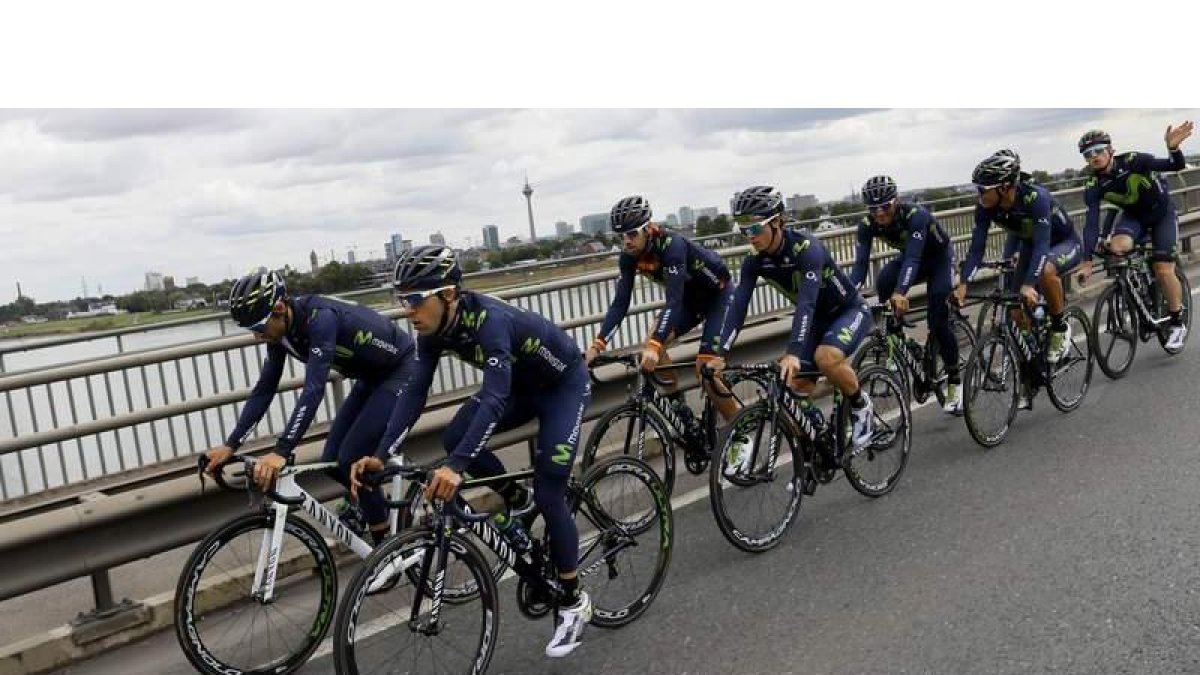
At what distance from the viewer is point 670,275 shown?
25.1 ft

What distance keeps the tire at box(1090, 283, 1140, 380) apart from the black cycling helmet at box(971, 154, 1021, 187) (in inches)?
78.7

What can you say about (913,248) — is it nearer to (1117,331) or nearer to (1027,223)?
(1027,223)

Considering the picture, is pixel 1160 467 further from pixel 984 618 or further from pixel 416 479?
Result: pixel 416 479

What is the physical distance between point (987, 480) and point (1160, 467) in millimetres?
1094

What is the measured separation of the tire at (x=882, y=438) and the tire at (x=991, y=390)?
84 cm

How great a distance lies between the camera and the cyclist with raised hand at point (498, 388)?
4.70 metres

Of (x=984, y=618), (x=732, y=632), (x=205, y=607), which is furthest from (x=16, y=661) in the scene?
(x=984, y=618)

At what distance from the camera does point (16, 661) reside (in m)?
5.18

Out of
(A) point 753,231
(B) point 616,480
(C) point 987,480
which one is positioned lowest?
(C) point 987,480

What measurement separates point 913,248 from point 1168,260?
394 centimetres

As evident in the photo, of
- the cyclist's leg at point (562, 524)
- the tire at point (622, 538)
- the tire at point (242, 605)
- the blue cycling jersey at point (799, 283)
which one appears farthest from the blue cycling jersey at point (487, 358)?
the blue cycling jersey at point (799, 283)

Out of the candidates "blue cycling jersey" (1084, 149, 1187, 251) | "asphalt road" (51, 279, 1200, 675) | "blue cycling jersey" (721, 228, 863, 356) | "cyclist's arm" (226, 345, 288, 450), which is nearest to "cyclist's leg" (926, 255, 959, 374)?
"asphalt road" (51, 279, 1200, 675)

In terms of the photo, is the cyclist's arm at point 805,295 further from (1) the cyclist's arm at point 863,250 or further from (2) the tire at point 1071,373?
(2) the tire at point 1071,373

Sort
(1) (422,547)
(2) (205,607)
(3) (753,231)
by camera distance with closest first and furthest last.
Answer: (1) (422,547), (2) (205,607), (3) (753,231)
